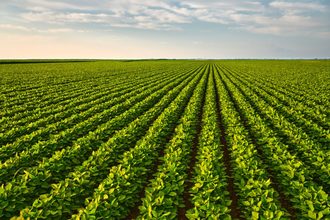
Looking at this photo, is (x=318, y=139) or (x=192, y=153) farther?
(x=318, y=139)

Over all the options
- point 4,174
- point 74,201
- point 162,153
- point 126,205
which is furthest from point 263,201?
point 4,174

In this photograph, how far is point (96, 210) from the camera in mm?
5047

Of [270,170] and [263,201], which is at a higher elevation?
[263,201]

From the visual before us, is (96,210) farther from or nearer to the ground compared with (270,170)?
farther from the ground

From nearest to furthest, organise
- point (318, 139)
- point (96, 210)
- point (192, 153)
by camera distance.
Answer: point (96, 210) → point (192, 153) → point (318, 139)

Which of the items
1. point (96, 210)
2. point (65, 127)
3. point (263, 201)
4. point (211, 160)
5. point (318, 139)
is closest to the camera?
point (96, 210)

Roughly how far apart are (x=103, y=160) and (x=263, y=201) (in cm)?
436

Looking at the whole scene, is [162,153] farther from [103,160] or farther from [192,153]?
[103,160]

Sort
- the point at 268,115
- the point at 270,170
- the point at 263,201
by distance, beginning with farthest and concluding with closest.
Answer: the point at 268,115 < the point at 270,170 < the point at 263,201

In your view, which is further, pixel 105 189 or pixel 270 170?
pixel 270 170

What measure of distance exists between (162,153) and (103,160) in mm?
2521

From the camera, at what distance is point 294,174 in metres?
6.80

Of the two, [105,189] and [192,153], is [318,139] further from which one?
[105,189]

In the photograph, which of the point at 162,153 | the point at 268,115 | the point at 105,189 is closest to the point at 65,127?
the point at 162,153
